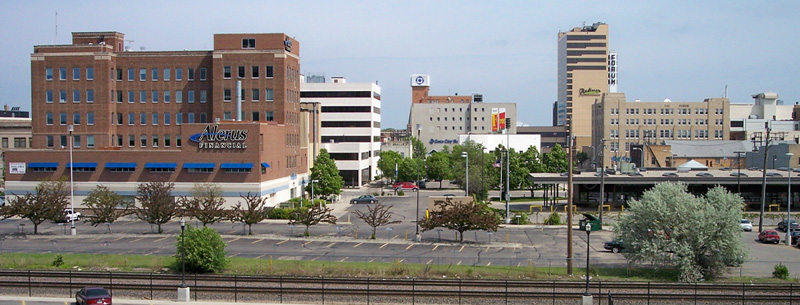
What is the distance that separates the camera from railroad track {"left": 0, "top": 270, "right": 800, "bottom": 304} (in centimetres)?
3070

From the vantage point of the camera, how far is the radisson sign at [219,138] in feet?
232

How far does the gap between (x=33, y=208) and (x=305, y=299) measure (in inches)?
1370

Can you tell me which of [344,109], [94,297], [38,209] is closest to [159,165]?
[38,209]

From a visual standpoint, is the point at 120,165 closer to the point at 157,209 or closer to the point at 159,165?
the point at 159,165

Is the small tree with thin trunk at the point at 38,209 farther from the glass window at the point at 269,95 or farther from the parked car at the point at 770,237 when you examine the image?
the parked car at the point at 770,237

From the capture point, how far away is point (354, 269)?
121 ft

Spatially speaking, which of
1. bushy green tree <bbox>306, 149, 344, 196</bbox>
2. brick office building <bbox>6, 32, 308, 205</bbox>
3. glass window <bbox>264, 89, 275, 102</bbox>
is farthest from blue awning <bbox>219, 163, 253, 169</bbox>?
bushy green tree <bbox>306, 149, 344, 196</bbox>

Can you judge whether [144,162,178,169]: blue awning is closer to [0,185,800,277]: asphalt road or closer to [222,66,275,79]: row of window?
[0,185,800,277]: asphalt road

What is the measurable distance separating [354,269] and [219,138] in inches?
1534

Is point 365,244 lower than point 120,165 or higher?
lower

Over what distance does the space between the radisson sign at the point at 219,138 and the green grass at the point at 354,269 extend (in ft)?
101

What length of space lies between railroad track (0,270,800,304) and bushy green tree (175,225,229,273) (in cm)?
130

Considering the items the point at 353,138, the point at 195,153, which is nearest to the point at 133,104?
→ the point at 195,153

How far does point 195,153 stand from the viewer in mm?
71000
